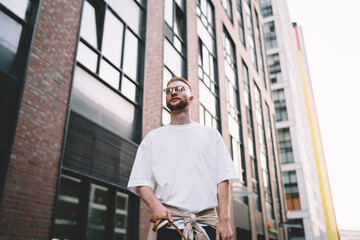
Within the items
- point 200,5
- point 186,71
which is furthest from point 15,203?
point 200,5

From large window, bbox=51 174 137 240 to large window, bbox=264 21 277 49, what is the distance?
44.5 meters

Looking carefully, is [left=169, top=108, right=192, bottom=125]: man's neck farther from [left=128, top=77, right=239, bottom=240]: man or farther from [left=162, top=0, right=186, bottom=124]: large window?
[left=162, top=0, right=186, bottom=124]: large window

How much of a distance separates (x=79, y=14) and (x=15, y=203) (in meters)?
4.44

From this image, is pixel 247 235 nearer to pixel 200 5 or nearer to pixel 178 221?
pixel 200 5

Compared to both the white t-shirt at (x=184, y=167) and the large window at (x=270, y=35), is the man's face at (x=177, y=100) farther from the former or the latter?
the large window at (x=270, y=35)

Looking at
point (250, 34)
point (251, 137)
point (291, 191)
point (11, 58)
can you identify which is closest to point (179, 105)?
point (11, 58)

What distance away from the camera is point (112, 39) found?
347 inches

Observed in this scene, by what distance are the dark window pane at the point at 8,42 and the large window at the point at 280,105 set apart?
132 feet

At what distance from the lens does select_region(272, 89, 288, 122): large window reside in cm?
4282

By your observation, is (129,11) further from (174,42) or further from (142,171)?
(142,171)

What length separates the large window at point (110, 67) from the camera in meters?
7.48

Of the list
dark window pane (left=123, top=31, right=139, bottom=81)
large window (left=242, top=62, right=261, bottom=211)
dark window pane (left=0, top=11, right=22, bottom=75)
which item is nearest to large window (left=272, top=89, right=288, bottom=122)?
large window (left=242, top=62, right=261, bottom=211)

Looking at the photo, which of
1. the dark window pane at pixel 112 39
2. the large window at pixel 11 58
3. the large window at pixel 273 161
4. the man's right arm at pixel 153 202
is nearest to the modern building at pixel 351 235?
the large window at pixel 273 161

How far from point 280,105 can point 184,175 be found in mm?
43968
